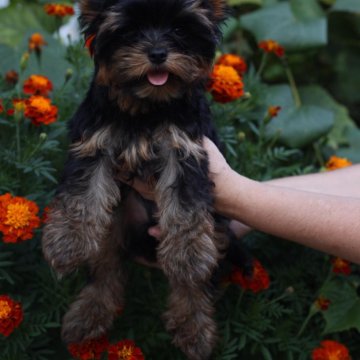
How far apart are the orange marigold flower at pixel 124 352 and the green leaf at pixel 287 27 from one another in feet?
8.48

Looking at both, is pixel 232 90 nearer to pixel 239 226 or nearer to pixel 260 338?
pixel 239 226

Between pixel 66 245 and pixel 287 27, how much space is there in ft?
8.62

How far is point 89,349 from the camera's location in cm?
270

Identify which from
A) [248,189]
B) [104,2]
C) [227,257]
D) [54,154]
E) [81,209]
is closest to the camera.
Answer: [104,2]

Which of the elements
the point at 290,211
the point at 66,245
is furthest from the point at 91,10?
the point at 290,211

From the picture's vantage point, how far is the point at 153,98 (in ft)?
7.91

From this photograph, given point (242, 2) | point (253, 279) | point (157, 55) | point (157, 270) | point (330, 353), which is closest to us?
point (157, 55)

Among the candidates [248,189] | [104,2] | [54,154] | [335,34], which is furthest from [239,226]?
[335,34]

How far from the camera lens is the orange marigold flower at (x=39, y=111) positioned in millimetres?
2850

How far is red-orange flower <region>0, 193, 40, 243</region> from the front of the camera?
99.2 inches

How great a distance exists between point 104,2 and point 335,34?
338 centimetres

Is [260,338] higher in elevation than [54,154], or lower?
lower

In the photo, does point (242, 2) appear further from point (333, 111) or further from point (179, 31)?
point (179, 31)

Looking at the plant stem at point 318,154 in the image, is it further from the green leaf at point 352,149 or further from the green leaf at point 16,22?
the green leaf at point 16,22
